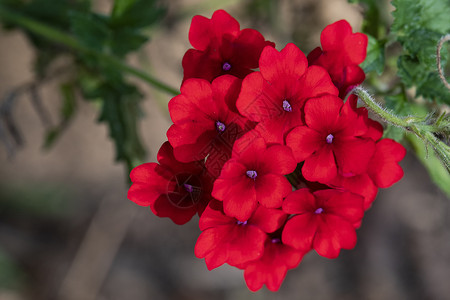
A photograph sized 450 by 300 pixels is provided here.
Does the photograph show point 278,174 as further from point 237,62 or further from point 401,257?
point 401,257

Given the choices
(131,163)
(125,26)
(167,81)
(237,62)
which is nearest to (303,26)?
(167,81)

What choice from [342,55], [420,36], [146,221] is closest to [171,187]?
[342,55]

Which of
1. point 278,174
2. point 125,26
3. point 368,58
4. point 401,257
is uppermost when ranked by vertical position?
point 368,58

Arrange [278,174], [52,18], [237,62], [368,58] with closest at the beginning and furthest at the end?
[278,174]
[237,62]
[368,58]
[52,18]

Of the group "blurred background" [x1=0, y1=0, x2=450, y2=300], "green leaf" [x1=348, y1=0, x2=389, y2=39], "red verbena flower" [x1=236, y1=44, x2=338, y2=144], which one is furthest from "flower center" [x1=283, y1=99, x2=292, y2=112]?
"blurred background" [x1=0, y1=0, x2=450, y2=300]

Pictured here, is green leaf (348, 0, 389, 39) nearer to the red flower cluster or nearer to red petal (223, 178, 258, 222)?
the red flower cluster

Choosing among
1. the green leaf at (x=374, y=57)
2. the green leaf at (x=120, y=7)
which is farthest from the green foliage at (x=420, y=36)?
the green leaf at (x=120, y=7)
